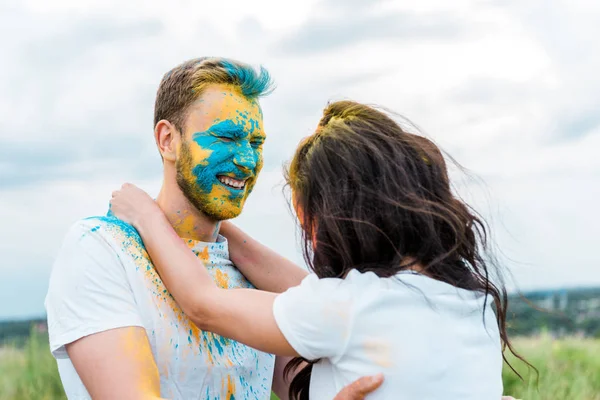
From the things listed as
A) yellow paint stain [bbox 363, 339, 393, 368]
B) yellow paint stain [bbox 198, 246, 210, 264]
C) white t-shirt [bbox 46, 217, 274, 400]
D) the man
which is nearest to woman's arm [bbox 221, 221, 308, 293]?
the man

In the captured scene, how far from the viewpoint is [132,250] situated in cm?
302

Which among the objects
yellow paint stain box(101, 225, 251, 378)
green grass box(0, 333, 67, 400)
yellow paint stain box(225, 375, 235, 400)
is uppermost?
yellow paint stain box(101, 225, 251, 378)

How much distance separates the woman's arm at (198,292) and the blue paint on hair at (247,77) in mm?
721

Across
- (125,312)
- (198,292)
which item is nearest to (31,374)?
(125,312)

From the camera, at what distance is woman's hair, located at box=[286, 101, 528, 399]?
2.42 meters

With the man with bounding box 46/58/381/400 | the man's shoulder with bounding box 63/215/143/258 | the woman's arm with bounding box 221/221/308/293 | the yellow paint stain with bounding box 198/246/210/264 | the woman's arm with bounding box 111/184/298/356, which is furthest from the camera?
the woman's arm with bounding box 221/221/308/293

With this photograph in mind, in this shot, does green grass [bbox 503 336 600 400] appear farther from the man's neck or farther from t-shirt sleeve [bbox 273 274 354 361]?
t-shirt sleeve [bbox 273 274 354 361]

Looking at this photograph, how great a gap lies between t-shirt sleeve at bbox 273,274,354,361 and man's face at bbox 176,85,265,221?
1046 millimetres

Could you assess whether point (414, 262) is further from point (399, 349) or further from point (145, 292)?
point (145, 292)

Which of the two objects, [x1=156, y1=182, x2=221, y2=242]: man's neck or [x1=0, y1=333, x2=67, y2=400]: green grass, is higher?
[x1=156, y1=182, x2=221, y2=242]: man's neck

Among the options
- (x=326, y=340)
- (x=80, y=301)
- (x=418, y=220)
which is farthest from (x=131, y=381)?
(x=418, y=220)

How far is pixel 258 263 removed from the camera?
3578 millimetres

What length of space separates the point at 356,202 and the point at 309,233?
0.25 meters

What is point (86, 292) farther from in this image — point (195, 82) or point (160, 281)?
point (195, 82)
